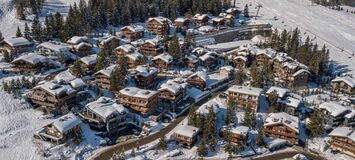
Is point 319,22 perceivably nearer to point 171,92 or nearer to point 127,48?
point 127,48

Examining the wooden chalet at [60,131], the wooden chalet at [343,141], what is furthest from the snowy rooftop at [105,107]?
the wooden chalet at [343,141]

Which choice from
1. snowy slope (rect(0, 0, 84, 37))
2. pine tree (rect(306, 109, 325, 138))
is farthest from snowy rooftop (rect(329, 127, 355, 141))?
snowy slope (rect(0, 0, 84, 37))

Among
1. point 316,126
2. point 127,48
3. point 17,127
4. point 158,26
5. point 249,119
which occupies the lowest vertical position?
point 17,127

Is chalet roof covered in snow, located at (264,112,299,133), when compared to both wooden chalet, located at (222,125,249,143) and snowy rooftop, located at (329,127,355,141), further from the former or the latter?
snowy rooftop, located at (329,127,355,141)

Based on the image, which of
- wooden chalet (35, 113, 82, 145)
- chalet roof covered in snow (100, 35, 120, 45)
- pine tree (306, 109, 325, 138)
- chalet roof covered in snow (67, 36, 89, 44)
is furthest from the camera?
chalet roof covered in snow (100, 35, 120, 45)

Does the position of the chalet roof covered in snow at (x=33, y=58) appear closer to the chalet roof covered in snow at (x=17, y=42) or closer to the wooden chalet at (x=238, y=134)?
the chalet roof covered in snow at (x=17, y=42)

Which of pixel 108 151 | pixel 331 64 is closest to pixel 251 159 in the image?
pixel 108 151

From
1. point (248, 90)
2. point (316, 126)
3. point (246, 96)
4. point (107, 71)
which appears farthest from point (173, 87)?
point (316, 126)
